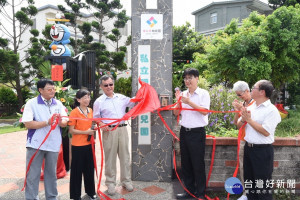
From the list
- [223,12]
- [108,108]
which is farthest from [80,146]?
[223,12]

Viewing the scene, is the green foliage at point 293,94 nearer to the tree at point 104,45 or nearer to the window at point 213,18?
the tree at point 104,45

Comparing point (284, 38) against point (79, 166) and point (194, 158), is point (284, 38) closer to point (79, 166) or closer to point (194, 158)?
point (194, 158)

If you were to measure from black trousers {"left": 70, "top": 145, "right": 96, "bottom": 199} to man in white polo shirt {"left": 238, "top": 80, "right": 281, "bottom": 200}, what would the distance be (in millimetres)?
1903

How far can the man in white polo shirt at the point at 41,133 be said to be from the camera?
2.75 meters

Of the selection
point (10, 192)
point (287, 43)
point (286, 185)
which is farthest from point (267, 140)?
point (287, 43)

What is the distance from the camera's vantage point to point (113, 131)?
3.37 metres

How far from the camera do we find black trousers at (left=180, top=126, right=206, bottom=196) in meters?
3.07

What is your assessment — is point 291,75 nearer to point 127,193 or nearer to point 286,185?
point 286,185

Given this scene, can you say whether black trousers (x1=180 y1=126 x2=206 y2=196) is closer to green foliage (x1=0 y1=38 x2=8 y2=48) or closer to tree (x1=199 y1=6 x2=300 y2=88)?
tree (x1=199 y1=6 x2=300 y2=88)

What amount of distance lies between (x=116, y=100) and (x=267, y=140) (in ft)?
6.30

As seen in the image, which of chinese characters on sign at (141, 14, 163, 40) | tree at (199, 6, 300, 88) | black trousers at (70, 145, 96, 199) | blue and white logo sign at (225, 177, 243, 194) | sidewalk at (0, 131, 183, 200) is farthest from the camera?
tree at (199, 6, 300, 88)

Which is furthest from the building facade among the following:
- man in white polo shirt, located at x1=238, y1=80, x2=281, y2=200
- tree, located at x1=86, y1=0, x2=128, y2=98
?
man in white polo shirt, located at x1=238, y1=80, x2=281, y2=200

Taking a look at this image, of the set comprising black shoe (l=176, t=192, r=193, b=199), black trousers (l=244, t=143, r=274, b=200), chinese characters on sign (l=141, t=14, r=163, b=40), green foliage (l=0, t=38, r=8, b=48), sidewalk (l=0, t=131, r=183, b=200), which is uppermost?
green foliage (l=0, t=38, r=8, b=48)

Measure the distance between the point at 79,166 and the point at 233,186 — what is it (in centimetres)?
192
